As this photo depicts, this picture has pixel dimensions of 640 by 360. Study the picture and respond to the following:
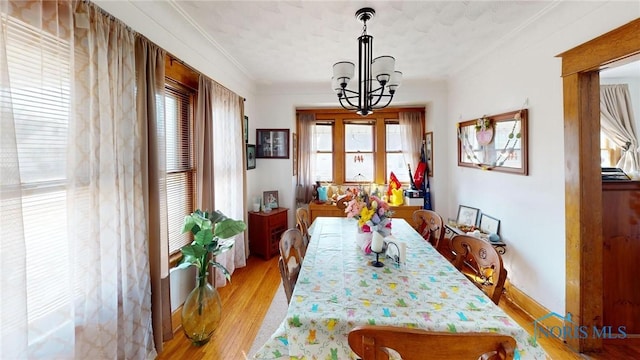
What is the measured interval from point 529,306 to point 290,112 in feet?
12.4

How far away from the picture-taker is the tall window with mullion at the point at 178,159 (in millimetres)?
2389

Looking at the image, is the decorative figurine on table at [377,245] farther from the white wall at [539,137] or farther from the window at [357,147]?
the window at [357,147]

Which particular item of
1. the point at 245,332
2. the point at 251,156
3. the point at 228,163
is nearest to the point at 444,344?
the point at 245,332

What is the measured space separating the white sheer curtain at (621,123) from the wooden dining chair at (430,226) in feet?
7.94

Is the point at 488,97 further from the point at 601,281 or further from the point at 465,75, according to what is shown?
the point at 601,281

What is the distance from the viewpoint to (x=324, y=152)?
191 inches

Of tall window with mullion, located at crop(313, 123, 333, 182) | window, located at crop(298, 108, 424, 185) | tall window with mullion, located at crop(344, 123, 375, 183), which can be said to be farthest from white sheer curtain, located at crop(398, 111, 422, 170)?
tall window with mullion, located at crop(313, 123, 333, 182)

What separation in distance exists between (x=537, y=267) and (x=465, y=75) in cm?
248

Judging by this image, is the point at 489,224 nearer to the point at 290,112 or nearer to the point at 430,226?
the point at 430,226

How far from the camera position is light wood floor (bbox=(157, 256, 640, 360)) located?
194cm

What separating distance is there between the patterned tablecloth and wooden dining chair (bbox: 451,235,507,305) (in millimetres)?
140

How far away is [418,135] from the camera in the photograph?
179 inches

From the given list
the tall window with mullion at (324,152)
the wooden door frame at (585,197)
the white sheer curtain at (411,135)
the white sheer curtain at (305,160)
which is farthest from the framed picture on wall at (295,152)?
the wooden door frame at (585,197)

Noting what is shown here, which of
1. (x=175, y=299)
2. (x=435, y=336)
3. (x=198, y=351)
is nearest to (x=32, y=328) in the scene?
(x=198, y=351)
